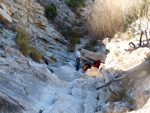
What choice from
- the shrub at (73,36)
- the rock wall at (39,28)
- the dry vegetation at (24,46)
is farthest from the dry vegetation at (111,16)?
the dry vegetation at (24,46)

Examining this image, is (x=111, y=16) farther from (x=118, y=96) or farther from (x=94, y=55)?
(x=118, y=96)

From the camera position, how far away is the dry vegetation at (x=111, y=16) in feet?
36.0

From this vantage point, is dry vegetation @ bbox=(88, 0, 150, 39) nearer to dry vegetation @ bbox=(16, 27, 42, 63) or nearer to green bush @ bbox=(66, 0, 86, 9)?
green bush @ bbox=(66, 0, 86, 9)

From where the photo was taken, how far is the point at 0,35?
5070 mm

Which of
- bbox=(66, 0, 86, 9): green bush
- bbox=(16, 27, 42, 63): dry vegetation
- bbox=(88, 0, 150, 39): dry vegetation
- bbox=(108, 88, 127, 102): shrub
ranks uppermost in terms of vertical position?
bbox=(66, 0, 86, 9): green bush

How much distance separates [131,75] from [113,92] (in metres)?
0.61

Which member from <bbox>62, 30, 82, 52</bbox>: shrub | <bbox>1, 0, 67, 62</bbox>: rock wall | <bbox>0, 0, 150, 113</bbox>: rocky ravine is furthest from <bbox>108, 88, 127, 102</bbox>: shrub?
<bbox>62, 30, 82, 52</bbox>: shrub

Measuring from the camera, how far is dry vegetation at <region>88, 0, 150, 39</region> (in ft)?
36.0

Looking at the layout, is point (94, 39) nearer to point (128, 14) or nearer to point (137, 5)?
point (128, 14)

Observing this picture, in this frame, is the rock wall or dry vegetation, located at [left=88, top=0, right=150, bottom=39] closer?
the rock wall

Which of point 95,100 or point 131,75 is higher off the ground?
point 131,75

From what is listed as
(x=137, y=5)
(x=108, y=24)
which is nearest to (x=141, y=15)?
(x=137, y=5)

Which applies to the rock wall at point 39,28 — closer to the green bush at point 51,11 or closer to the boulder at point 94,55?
the boulder at point 94,55

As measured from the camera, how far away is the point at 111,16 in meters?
11.7
